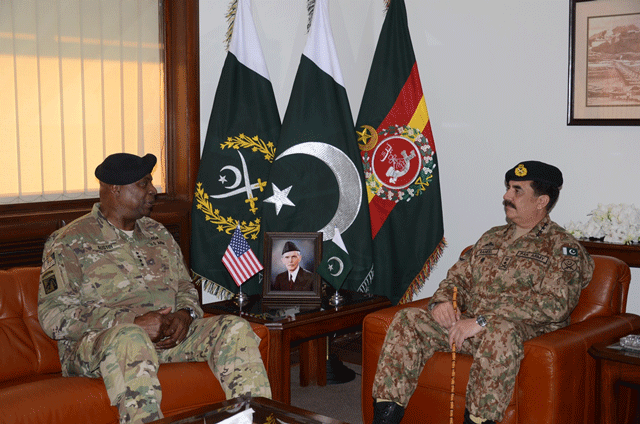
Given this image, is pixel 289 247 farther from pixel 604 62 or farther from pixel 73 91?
pixel 604 62

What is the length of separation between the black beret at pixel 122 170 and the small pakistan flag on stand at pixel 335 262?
3.09 feet

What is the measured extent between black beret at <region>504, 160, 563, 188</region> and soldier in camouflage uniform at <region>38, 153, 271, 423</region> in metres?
1.32

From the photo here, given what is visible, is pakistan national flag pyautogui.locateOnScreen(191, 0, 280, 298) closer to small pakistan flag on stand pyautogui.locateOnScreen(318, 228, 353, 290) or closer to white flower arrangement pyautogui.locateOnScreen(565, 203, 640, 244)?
small pakistan flag on stand pyautogui.locateOnScreen(318, 228, 353, 290)

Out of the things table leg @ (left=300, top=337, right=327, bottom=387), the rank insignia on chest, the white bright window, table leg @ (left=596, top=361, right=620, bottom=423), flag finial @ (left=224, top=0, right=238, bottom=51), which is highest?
flag finial @ (left=224, top=0, right=238, bottom=51)

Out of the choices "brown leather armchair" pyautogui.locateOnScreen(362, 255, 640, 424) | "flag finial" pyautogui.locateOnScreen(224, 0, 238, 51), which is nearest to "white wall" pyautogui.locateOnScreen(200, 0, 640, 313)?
"flag finial" pyautogui.locateOnScreen(224, 0, 238, 51)

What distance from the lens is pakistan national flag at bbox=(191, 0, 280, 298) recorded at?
3.51m

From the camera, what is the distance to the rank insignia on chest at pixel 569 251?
2.87m

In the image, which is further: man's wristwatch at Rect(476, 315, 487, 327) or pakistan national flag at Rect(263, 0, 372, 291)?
pakistan national flag at Rect(263, 0, 372, 291)

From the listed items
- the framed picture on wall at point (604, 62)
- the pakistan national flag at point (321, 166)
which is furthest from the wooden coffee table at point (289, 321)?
the framed picture on wall at point (604, 62)

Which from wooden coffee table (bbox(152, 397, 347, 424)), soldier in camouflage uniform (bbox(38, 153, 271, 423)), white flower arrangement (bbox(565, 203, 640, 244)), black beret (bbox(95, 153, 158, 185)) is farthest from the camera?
white flower arrangement (bbox(565, 203, 640, 244))

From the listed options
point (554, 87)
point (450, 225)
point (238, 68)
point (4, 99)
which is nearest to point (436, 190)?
point (450, 225)

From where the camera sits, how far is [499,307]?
289cm

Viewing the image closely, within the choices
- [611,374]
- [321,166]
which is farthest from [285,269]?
[611,374]

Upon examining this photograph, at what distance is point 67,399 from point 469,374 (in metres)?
1.46
